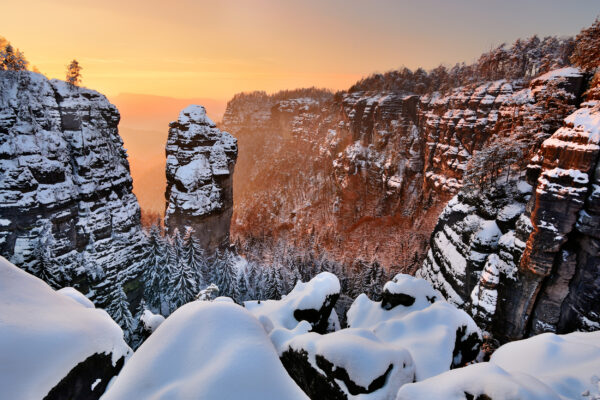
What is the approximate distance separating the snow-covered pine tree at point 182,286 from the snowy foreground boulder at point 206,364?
82.4 feet

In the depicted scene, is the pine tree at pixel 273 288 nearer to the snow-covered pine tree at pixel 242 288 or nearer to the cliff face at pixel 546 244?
the snow-covered pine tree at pixel 242 288

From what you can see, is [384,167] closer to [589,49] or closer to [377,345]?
[589,49]

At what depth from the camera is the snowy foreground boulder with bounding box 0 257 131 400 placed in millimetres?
7258

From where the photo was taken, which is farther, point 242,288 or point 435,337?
point 242,288

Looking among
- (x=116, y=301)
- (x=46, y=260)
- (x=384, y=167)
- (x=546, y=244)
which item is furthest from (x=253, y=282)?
(x=384, y=167)

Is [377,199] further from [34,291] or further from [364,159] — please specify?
[34,291]

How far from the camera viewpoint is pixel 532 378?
20.4 ft

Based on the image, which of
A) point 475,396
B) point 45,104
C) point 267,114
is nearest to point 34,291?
point 475,396

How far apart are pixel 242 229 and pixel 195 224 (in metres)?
51.9

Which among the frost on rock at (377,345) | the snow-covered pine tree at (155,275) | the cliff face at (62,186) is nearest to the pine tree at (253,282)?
the snow-covered pine tree at (155,275)

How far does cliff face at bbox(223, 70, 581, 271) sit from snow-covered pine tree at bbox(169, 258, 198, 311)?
36.3 meters

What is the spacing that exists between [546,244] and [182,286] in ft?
107

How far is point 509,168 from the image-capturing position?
82.8 ft

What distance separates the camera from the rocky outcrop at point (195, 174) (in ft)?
137
